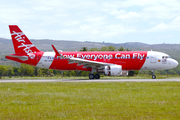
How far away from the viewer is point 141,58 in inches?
1451

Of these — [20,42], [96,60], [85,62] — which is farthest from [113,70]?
[20,42]

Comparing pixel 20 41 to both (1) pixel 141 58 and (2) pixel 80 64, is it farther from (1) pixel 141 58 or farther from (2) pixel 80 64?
(1) pixel 141 58

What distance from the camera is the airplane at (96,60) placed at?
36750 mm

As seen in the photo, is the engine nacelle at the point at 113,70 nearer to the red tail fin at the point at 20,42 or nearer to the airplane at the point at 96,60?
the airplane at the point at 96,60

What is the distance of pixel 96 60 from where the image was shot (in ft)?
124

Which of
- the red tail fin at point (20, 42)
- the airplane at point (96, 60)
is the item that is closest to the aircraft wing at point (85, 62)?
the airplane at point (96, 60)

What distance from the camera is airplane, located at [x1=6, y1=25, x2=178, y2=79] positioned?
1447 inches

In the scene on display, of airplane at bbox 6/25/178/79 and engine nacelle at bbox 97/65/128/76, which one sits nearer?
engine nacelle at bbox 97/65/128/76

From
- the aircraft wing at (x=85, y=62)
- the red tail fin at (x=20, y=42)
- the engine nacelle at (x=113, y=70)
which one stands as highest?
the red tail fin at (x=20, y=42)

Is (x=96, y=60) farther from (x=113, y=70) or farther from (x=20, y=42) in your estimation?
(x=20, y=42)

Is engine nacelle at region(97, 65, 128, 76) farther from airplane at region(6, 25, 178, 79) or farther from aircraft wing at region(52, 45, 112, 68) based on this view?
aircraft wing at region(52, 45, 112, 68)

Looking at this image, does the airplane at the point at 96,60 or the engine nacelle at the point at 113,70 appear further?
the airplane at the point at 96,60

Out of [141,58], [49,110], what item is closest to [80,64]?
[141,58]

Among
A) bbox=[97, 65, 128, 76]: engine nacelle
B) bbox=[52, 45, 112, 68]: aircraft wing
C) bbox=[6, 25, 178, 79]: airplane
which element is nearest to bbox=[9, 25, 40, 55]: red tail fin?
bbox=[6, 25, 178, 79]: airplane
